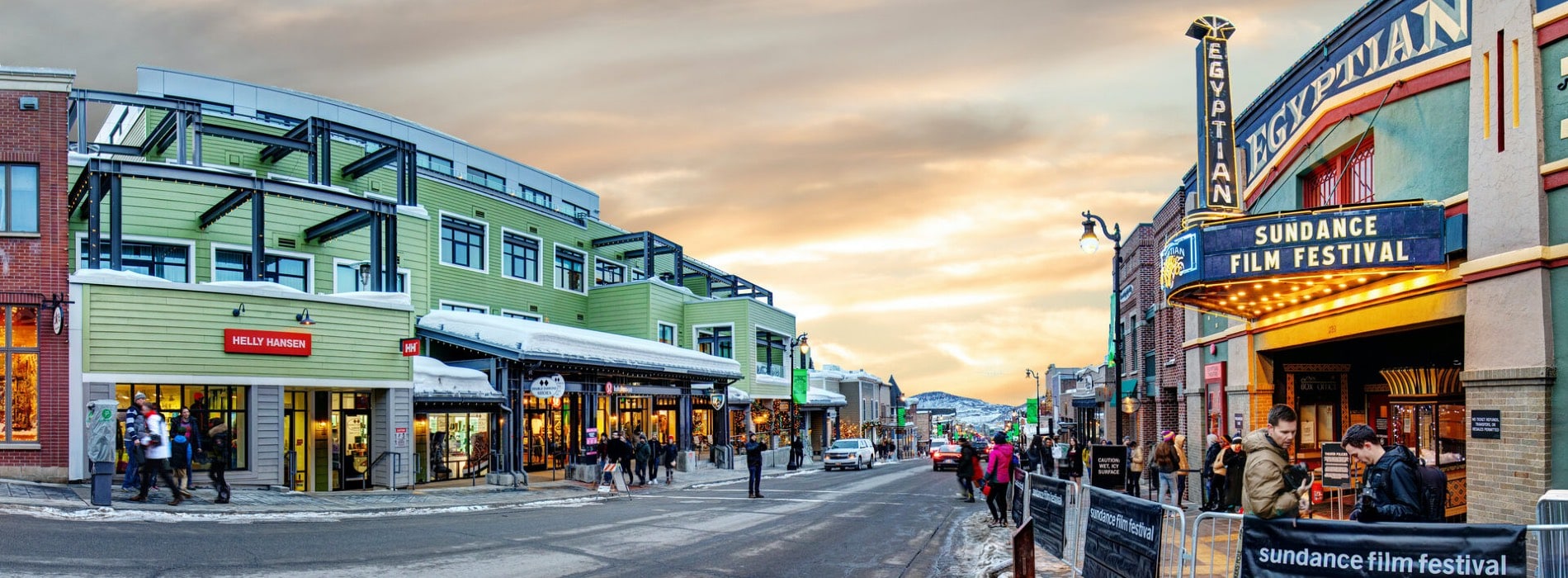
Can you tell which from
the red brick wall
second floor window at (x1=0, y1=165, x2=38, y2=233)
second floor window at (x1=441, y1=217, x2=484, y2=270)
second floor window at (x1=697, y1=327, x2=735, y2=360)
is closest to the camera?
the red brick wall

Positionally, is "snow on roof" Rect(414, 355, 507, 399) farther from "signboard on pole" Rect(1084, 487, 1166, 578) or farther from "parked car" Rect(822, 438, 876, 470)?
"signboard on pole" Rect(1084, 487, 1166, 578)

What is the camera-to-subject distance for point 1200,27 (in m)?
16.8

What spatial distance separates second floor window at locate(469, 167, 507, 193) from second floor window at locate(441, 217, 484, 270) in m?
13.9

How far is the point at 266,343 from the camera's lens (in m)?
22.5

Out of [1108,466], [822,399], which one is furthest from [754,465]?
[822,399]

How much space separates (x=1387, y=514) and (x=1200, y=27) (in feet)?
35.0

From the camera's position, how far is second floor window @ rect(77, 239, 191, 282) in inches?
1031

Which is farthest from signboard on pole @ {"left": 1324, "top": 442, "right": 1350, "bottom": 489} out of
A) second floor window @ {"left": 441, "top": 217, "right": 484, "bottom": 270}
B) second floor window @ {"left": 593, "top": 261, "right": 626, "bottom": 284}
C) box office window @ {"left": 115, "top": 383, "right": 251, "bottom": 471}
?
second floor window @ {"left": 593, "top": 261, "right": 626, "bottom": 284}

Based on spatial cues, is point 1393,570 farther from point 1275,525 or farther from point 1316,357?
point 1316,357

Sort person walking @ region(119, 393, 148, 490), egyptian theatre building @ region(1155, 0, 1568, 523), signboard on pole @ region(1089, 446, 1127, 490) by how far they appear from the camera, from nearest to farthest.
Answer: egyptian theatre building @ region(1155, 0, 1568, 523) < person walking @ region(119, 393, 148, 490) < signboard on pole @ region(1089, 446, 1127, 490)

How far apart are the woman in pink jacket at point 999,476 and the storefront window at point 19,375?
18139mm

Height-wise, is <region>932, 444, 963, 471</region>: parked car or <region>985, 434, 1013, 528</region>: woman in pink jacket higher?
<region>985, 434, 1013, 528</region>: woman in pink jacket

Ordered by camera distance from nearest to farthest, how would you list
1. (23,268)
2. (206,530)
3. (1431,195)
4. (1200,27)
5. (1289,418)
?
1. (1289,418)
2. (1431,195)
3. (206,530)
4. (1200,27)
5. (23,268)

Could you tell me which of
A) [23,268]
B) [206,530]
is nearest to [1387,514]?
[206,530]
